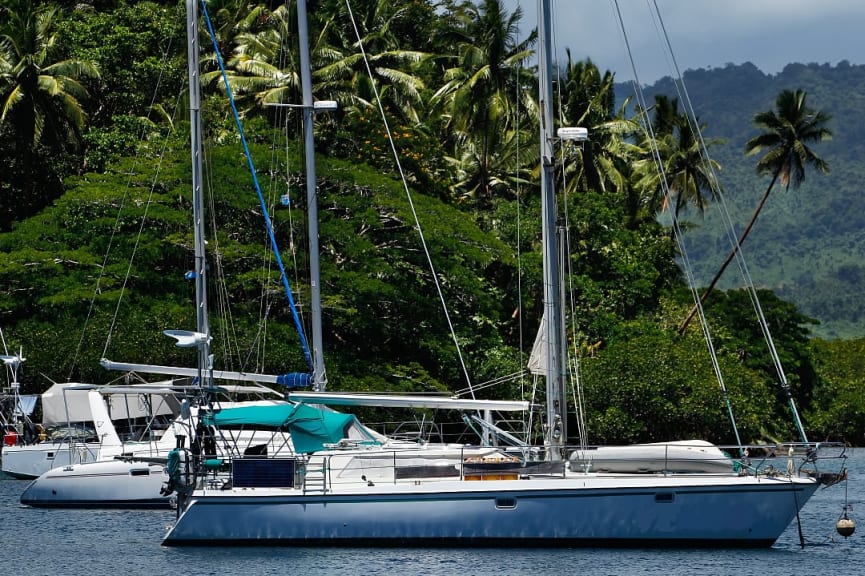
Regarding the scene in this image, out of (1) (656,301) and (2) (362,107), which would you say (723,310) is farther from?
(2) (362,107)

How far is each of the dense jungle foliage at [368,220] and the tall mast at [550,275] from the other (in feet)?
30.1

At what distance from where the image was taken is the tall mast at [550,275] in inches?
1035

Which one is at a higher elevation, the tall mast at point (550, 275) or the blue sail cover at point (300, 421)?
the tall mast at point (550, 275)

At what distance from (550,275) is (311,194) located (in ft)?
27.4

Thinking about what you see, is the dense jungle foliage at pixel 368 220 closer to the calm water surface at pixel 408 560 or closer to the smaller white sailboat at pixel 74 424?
the smaller white sailboat at pixel 74 424

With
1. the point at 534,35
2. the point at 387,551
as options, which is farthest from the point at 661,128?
the point at 387,551

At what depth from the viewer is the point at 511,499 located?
2519cm

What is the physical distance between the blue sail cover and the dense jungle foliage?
8.94m

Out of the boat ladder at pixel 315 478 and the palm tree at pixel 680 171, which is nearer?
the boat ladder at pixel 315 478

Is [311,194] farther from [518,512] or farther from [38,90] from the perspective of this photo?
[38,90]

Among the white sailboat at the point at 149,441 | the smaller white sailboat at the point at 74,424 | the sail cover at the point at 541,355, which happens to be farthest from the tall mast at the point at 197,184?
the smaller white sailboat at the point at 74,424

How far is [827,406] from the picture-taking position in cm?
6719

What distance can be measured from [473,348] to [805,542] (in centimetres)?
2249

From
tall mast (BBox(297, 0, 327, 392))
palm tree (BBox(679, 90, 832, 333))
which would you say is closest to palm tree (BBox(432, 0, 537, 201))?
palm tree (BBox(679, 90, 832, 333))
